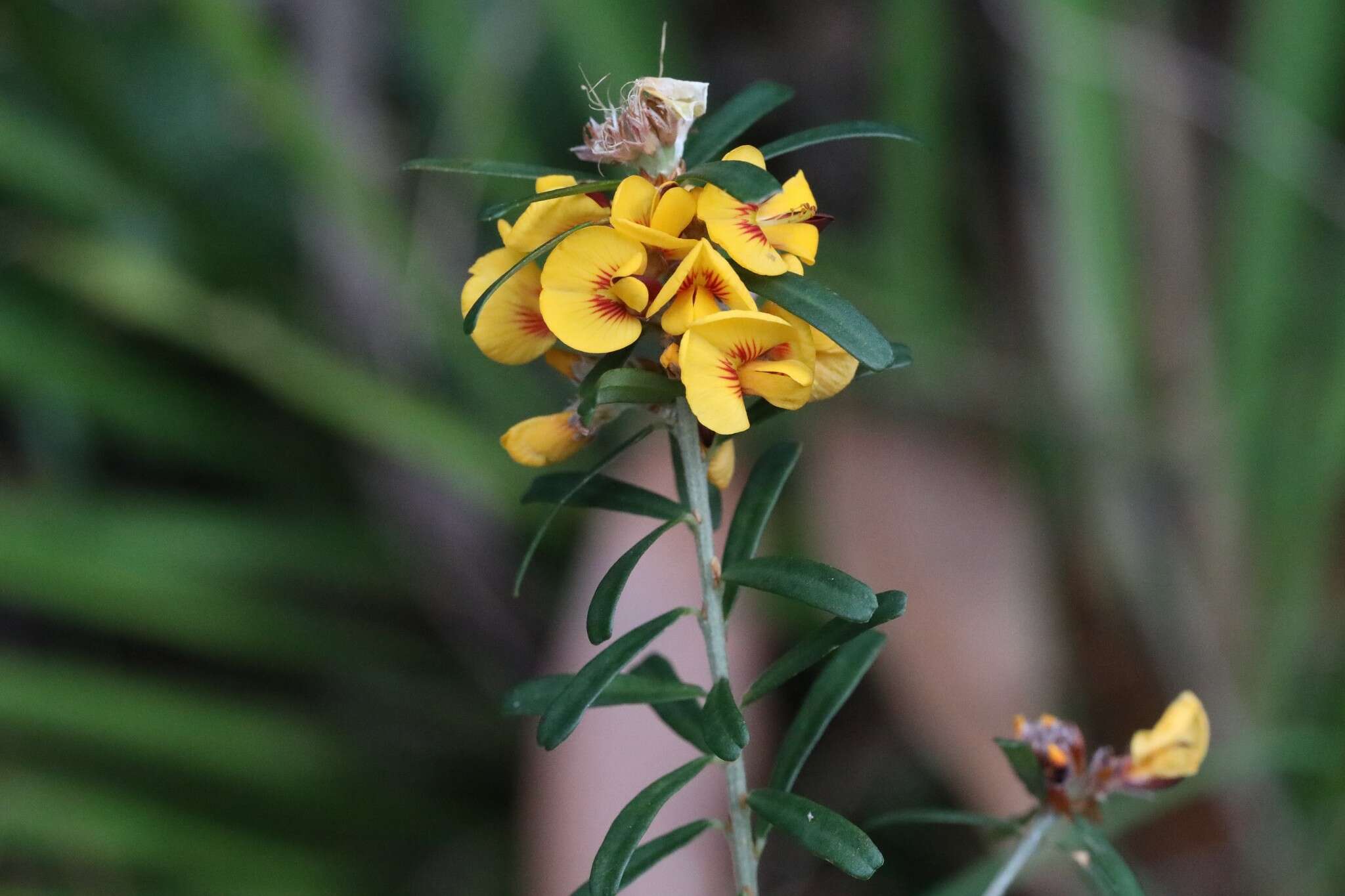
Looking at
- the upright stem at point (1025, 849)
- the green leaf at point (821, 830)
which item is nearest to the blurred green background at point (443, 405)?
the upright stem at point (1025, 849)

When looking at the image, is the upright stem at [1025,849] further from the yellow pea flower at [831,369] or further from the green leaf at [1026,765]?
the yellow pea flower at [831,369]

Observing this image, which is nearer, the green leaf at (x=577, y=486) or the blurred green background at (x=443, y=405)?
the green leaf at (x=577, y=486)

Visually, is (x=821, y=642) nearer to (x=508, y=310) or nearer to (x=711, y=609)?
(x=711, y=609)

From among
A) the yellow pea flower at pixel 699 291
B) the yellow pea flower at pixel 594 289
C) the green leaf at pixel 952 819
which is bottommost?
the green leaf at pixel 952 819

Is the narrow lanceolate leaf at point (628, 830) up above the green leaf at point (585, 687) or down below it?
below

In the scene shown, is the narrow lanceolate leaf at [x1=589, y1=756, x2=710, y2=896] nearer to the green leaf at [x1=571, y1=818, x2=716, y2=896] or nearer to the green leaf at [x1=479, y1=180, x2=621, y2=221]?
the green leaf at [x1=571, y1=818, x2=716, y2=896]

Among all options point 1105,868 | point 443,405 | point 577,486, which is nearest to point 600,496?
point 577,486

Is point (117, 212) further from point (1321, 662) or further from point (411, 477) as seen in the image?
point (1321, 662)
